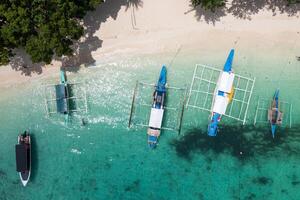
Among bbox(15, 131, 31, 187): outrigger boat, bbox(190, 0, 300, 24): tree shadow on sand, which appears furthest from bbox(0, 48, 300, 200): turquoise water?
bbox(190, 0, 300, 24): tree shadow on sand

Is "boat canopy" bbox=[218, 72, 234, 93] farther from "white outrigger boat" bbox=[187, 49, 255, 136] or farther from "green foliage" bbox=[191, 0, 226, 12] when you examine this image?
"green foliage" bbox=[191, 0, 226, 12]

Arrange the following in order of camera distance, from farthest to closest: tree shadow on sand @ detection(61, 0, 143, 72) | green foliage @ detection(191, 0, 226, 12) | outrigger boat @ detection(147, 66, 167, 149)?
tree shadow on sand @ detection(61, 0, 143, 72)
outrigger boat @ detection(147, 66, 167, 149)
green foliage @ detection(191, 0, 226, 12)

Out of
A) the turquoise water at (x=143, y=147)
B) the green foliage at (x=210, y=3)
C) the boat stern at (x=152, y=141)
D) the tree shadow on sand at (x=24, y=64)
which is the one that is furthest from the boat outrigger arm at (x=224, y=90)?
the tree shadow on sand at (x=24, y=64)

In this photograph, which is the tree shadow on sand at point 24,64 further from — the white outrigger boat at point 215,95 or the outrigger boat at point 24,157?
the white outrigger boat at point 215,95

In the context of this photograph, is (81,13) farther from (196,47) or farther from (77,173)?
(77,173)

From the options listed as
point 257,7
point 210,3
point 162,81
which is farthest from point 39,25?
point 257,7

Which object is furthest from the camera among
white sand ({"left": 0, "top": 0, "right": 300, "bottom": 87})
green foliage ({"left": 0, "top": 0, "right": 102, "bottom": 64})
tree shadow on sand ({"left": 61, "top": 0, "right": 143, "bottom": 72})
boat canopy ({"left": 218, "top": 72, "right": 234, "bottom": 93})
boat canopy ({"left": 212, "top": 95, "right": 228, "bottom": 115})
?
tree shadow on sand ({"left": 61, "top": 0, "right": 143, "bottom": 72})

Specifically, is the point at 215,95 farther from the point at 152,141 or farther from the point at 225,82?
the point at 152,141
